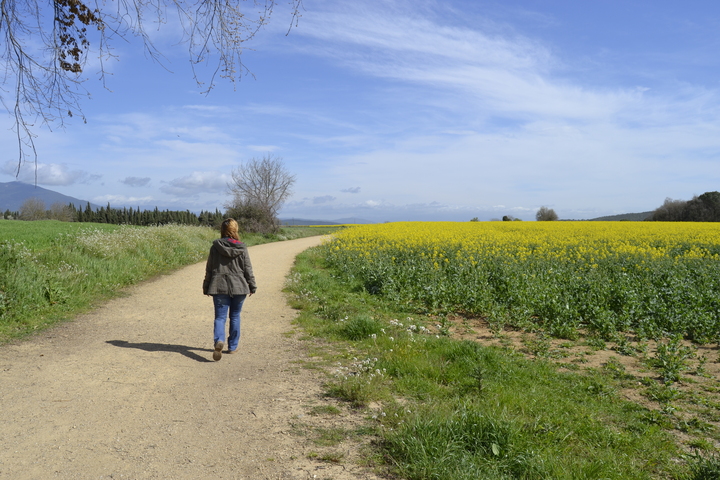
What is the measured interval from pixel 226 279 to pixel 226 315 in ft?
1.65

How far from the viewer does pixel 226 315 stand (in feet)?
19.5

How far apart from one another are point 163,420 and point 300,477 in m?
1.69

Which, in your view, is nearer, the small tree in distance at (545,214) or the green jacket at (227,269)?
the green jacket at (227,269)

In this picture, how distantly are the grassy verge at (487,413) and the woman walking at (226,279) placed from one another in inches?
58.4

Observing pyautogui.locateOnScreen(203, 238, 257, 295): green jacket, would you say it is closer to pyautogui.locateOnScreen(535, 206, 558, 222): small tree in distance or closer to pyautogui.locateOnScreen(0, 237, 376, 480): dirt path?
pyautogui.locateOnScreen(0, 237, 376, 480): dirt path

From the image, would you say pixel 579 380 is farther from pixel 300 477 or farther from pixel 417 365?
pixel 300 477

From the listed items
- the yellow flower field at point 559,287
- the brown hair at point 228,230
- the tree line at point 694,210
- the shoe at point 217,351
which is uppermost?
the tree line at point 694,210

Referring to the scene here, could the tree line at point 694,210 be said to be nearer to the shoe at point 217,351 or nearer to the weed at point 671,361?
the weed at point 671,361

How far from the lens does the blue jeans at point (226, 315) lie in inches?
236

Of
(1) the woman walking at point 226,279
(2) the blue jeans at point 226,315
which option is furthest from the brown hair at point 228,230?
(2) the blue jeans at point 226,315

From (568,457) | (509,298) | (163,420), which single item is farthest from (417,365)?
(509,298)

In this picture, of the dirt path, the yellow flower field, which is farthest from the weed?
the dirt path

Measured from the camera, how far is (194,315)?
8.59 meters

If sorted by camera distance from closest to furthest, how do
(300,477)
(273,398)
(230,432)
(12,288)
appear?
(300,477) → (230,432) → (273,398) → (12,288)
